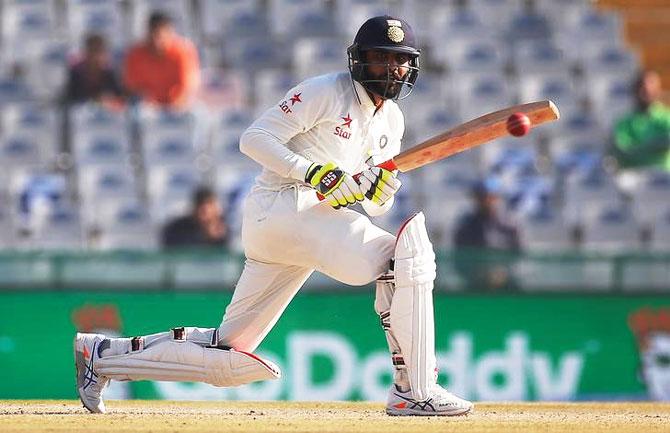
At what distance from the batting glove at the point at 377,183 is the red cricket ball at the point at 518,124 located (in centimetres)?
55

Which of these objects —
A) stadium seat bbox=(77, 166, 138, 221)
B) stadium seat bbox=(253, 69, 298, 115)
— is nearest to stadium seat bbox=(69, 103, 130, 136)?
stadium seat bbox=(77, 166, 138, 221)

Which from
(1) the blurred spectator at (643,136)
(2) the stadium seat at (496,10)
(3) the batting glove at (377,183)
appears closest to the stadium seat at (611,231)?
(1) the blurred spectator at (643,136)

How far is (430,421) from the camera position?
6.30m

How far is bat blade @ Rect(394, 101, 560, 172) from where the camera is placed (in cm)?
660

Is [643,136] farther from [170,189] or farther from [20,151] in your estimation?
[20,151]

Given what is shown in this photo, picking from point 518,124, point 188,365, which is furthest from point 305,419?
point 518,124

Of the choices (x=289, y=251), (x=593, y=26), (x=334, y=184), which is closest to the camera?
(x=334, y=184)

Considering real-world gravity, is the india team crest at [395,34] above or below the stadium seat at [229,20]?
below

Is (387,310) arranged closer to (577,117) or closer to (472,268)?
(472,268)

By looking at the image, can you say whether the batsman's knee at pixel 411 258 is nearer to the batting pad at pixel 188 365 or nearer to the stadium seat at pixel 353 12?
the batting pad at pixel 188 365

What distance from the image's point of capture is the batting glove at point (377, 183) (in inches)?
252

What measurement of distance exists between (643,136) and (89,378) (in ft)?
24.7

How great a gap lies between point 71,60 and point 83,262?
139 inches

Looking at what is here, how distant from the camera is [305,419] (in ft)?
21.3
